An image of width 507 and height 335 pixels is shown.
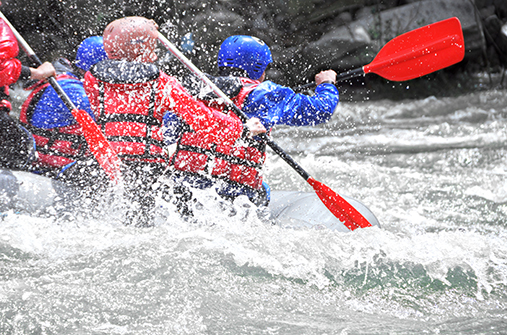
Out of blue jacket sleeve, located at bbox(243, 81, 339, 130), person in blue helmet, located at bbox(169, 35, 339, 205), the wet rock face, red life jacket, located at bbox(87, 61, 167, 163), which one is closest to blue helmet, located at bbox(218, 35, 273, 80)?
person in blue helmet, located at bbox(169, 35, 339, 205)

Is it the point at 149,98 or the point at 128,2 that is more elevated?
the point at 128,2

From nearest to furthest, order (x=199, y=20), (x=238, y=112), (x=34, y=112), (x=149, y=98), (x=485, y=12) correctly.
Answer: (x=149, y=98)
(x=238, y=112)
(x=34, y=112)
(x=199, y=20)
(x=485, y=12)

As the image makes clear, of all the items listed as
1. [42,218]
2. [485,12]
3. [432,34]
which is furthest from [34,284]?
[485,12]

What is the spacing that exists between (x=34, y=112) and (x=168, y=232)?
3.51 feet

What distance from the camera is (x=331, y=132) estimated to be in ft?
24.4

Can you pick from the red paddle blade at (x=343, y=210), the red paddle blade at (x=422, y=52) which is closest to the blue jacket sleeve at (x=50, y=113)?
the red paddle blade at (x=343, y=210)

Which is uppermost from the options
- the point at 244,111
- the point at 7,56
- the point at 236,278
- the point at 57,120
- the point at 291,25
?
the point at 291,25

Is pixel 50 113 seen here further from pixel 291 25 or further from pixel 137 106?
pixel 291 25

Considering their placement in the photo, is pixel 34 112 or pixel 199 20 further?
pixel 199 20

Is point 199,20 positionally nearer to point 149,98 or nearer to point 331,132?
point 331,132

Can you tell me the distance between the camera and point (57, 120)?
8.98ft

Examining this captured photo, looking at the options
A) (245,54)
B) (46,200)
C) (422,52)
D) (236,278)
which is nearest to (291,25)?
(422,52)

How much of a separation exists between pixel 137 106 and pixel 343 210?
1212mm

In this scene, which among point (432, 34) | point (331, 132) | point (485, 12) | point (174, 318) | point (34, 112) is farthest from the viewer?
point (485, 12)
